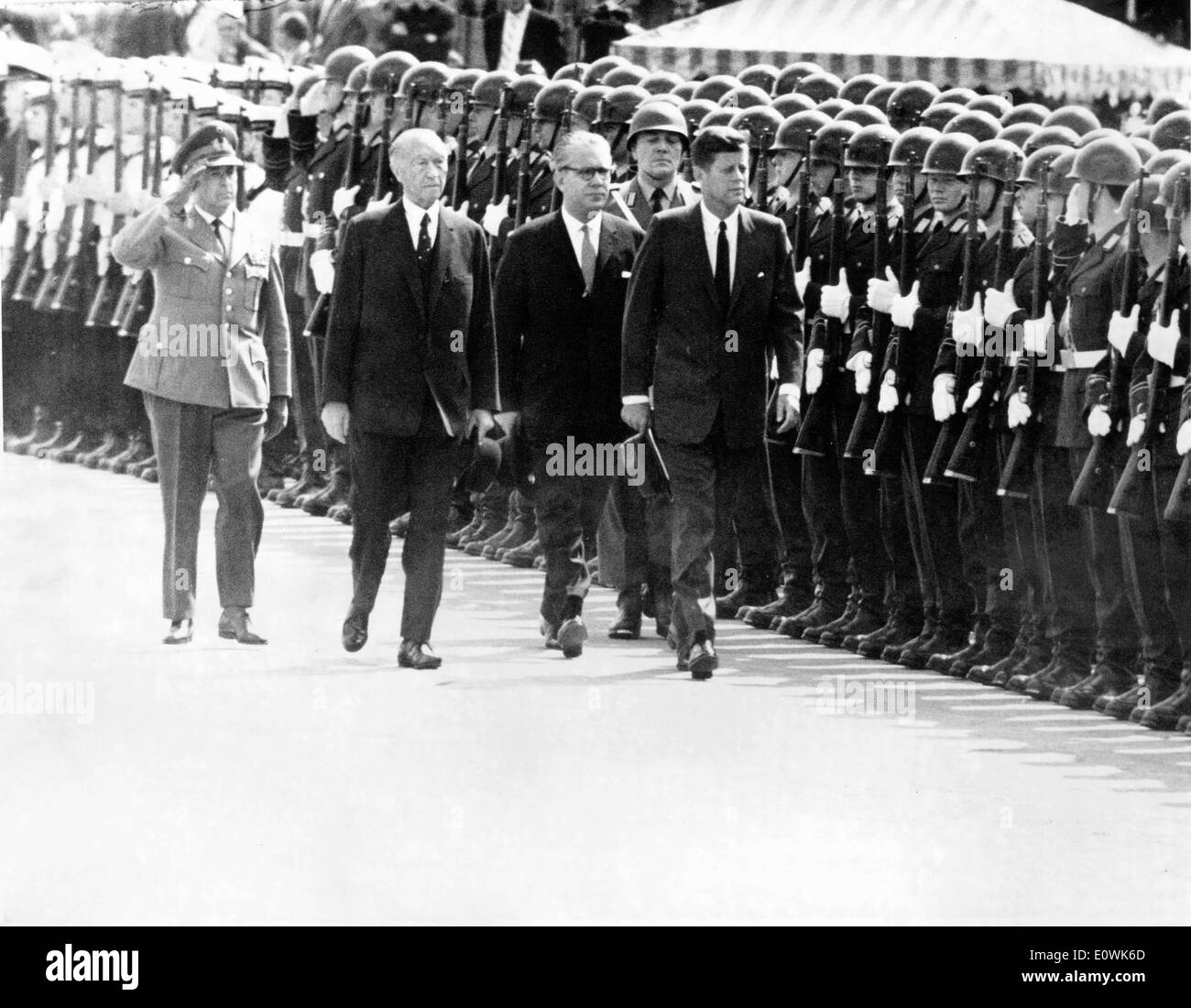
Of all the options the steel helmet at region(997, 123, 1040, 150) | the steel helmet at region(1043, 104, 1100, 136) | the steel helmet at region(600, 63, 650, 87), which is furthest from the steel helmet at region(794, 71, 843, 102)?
the steel helmet at region(997, 123, 1040, 150)

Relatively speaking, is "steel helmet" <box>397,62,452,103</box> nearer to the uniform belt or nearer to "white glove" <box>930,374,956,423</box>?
"white glove" <box>930,374,956,423</box>

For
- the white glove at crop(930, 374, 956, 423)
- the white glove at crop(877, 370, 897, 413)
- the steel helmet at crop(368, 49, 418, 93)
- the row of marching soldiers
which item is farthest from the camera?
the steel helmet at crop(368, 49, 418, 93)

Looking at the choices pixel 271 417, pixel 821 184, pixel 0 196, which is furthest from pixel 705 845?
pixel 0 196

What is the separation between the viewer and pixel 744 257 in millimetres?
10984

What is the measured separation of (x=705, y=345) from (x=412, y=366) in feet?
3.35

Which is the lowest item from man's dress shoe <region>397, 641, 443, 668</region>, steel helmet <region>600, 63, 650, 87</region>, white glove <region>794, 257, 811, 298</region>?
man's dress shoe <region>397, 641, 443, 668</region>

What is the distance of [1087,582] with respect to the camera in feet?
35.3

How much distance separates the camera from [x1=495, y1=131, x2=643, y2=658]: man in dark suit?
11438mm

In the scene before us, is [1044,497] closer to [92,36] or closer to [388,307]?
[388,307]

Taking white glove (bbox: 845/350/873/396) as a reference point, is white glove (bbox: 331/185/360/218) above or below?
above

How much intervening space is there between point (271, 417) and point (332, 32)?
202 cm

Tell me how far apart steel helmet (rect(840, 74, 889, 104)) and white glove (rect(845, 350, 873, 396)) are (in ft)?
7.37

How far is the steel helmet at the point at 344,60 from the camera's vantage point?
1270 cm

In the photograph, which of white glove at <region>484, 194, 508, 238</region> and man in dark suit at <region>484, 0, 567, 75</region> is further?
man in dark suit at <region>484, 0, 567, 75</region>
